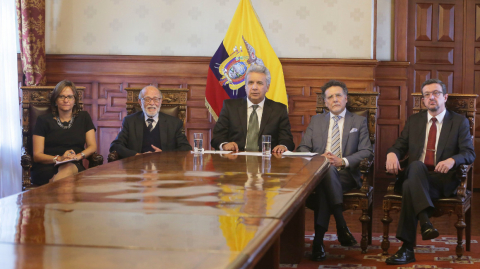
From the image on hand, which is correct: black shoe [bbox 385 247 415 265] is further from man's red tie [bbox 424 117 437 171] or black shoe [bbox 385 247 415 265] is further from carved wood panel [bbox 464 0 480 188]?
carved wood panel [bbox 464 0 480 188]

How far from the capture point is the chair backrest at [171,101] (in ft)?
14.7

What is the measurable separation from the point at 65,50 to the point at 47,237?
5.21 metres

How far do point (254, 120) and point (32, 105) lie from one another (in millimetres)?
1915

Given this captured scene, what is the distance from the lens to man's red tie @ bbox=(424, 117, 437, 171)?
365cm

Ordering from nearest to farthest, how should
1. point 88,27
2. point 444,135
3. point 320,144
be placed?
point 444,135, point 320,144, point 88,27

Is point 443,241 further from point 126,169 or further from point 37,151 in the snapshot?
point 37,151

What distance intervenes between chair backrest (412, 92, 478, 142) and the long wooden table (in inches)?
83.6

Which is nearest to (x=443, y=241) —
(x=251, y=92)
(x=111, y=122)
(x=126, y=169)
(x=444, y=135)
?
(x=444, y=135)

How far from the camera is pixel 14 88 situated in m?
5.33

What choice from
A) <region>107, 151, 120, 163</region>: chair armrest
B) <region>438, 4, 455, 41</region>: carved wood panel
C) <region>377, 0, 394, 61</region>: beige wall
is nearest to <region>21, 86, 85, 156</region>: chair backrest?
<region>107, 151, 120, 163</region>: chair armrest

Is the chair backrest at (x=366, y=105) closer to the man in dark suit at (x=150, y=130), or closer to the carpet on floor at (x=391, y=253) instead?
the carpet on floor at (x=391, y=253)

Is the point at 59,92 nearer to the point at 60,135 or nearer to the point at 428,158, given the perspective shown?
the point at 60,135

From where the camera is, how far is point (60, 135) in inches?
158

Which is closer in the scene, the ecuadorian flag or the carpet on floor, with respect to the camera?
the carpet on floor
